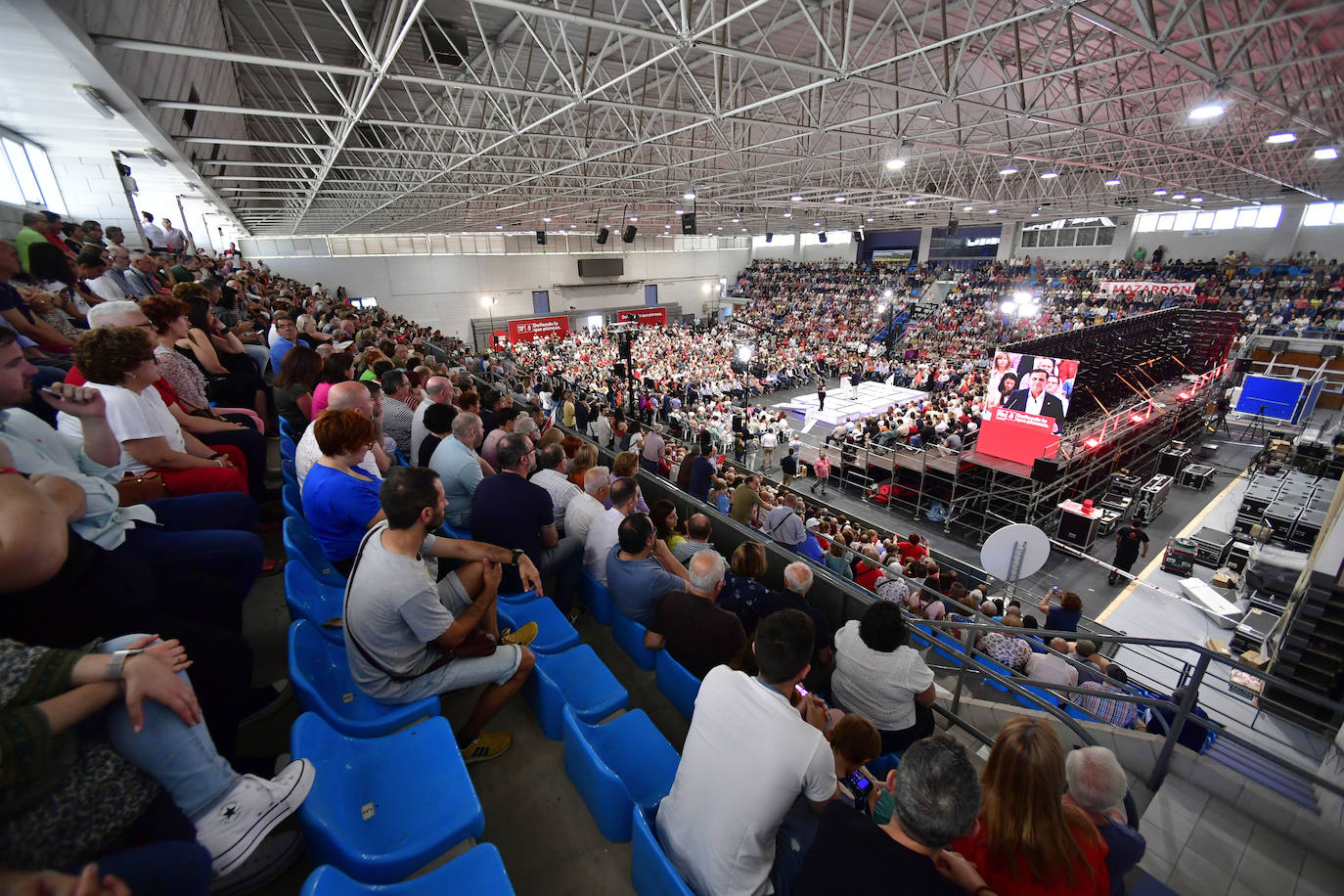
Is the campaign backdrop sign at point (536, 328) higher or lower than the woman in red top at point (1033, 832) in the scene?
lower

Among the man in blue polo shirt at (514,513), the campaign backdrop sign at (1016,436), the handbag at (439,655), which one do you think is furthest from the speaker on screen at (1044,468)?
the handbag at (439,655)

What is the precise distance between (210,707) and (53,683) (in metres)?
0.78

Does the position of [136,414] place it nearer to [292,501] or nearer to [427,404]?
[292,501]

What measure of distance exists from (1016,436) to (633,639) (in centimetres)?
1150

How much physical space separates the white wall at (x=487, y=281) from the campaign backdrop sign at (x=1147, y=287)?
2677cm

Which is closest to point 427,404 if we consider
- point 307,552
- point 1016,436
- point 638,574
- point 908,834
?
point 307,552

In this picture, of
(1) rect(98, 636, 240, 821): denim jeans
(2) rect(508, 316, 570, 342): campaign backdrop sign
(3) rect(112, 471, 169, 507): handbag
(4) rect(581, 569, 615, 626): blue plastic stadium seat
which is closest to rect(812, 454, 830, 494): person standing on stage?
(4) rect(581, 569, 615, 626): blue plastic stadium seat

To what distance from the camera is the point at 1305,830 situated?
125 inches

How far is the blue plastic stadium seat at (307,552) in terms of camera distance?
9.02ft

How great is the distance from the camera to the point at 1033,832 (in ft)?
5.65

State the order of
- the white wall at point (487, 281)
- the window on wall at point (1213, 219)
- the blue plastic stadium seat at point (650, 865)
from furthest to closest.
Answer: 1. the white wall at point (487, 281)
2. the window on wall at point (1213, 219)
3. the blue plastic stadium seat at point (650, 865)

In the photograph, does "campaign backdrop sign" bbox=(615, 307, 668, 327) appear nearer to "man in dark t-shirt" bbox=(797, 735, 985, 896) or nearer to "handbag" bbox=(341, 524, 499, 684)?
"handbag" bbox=(341, 524, 499, 684)

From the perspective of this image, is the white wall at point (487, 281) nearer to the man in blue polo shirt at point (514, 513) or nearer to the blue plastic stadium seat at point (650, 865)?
the man in blue polo shirt at point (514, 513)

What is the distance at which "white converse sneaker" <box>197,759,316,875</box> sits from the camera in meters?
1.35
